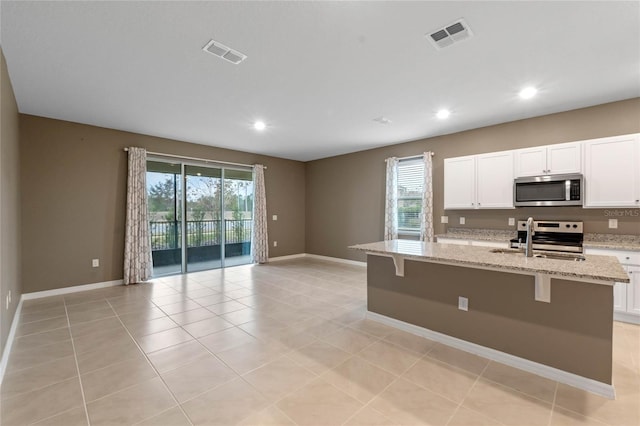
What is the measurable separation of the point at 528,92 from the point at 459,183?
162 centimetres

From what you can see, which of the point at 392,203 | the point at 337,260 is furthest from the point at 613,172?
the point at 337,260

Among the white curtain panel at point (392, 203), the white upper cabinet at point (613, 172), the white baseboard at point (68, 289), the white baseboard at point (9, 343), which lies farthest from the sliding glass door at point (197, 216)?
the white upper cabinet at point (613, 172)

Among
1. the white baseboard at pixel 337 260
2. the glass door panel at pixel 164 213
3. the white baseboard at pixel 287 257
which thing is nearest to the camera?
the glass door panel at pixel 164 213

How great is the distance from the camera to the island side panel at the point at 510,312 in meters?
2.10

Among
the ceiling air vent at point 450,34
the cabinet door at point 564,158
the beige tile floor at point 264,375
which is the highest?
the ceiling air vent at point 450,34

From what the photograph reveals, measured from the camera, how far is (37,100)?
368cm

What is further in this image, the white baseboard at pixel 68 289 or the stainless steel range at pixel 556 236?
the white baseboard at pixel 68 289

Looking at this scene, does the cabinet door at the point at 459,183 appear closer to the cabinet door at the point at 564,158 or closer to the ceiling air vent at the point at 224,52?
the cabinet door at the point at 564,158

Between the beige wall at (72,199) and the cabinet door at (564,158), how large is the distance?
6.30 metres

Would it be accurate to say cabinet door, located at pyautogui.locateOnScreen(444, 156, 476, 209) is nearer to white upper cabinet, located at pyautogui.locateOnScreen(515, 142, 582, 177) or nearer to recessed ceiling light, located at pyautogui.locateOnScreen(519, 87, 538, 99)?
white upper cabinet, located at pyautogui.locateOnScreen(515, 142, 582, 177)

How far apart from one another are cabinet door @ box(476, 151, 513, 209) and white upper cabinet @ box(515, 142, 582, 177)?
0.14 metres

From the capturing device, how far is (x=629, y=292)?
3.26 m

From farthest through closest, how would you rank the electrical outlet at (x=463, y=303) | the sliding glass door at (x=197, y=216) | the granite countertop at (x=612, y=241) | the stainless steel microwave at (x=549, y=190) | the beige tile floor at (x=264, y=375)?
the sliding glass door at (x=197, y=216) → the stainless steel microwave at (x=549, y=190) → the granite countertop at (x=612, y=241) → the electrical outlet at (x=463, y=303) → the beige tile floor at (x=264, y=375)

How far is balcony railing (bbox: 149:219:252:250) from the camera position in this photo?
571cm
